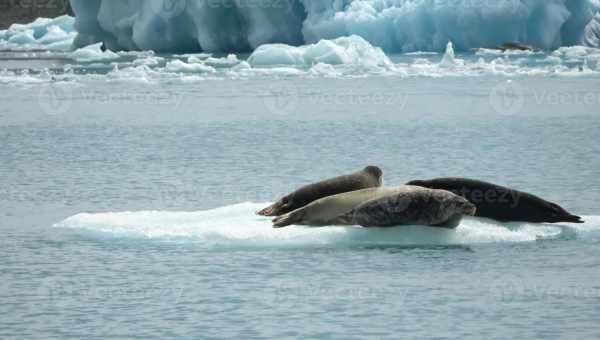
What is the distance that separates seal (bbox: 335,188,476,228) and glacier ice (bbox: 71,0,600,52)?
2810 centimetres

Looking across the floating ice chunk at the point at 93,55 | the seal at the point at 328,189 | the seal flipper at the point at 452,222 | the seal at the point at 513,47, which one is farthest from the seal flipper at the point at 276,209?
the floating ice chunk at the point at 93,55

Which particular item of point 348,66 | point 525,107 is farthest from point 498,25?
point 525,107

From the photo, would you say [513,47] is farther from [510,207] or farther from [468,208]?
[468,208]

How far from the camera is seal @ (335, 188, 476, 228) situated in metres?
8.43

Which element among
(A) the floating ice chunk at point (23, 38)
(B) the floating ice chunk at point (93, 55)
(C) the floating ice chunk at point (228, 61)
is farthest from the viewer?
(A) the floating ice chunk at point (23, 38)

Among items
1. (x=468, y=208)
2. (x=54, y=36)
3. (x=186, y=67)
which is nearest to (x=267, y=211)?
(x=468, y=208)

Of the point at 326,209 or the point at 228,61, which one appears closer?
the point at 326,209

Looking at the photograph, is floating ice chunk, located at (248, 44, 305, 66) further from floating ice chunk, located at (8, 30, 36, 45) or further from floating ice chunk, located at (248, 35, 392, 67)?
floating ice chunk, located at (8, 30, 36, 45)

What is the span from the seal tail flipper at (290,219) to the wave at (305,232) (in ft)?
0.24

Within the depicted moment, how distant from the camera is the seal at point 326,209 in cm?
874

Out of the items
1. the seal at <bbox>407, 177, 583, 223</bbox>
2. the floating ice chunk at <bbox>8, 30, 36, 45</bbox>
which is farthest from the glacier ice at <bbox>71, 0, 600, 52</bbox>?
the seal at <bbox>407, 177, 583, 223</bbox>

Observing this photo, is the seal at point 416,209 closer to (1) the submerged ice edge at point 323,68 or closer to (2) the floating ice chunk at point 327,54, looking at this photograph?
(1) the submerged ice edge at point 323,68

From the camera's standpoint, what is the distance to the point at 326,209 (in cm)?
880

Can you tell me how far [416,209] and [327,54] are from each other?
24637 mm
